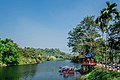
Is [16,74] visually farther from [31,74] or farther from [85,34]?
[85,34]

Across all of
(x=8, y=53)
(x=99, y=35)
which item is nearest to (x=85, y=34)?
(x=99, y=35)

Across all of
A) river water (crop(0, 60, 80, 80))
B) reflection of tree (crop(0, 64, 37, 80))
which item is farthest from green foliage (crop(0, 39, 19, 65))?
reflection of tree (crop(0, 64, 37, 80))

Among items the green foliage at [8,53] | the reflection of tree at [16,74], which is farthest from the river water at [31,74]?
the green foliage at [8,53]

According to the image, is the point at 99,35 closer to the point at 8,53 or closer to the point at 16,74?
the point at 16,74

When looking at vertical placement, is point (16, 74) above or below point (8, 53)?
below

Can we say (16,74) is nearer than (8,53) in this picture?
Yes

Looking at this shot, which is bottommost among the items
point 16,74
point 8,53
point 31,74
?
point 31,74

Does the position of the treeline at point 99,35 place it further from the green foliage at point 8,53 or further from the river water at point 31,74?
the green foliage at point 8,53

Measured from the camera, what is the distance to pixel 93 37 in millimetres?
76000

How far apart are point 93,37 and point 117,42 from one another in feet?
41.8

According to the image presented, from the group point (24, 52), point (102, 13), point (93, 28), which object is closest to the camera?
point (102, 13)

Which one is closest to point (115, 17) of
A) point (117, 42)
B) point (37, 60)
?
point (117, 42)

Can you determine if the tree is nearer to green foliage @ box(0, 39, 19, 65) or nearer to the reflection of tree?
the reflection of tree

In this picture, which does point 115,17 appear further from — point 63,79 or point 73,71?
point 73,71
